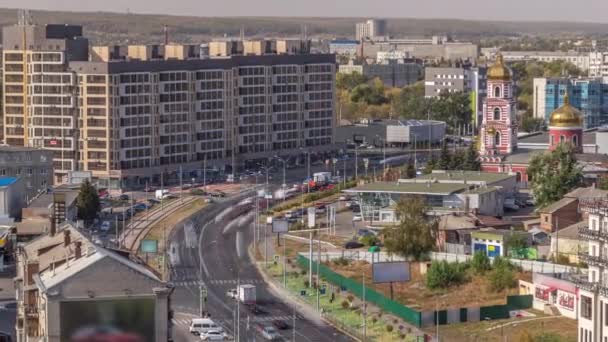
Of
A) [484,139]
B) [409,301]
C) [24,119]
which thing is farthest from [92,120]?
[409,301]

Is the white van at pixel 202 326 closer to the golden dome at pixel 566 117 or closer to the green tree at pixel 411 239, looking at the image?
the green tree at pixel 411 239

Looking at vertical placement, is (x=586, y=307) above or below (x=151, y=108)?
below

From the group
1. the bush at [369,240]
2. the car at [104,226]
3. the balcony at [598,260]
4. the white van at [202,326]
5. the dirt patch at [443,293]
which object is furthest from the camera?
the car at [104,226]

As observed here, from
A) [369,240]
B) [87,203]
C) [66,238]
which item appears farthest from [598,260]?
[87,203]

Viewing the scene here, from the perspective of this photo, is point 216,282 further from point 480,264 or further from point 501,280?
point 501,280

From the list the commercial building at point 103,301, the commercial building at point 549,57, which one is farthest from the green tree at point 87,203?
the commercial building at point 549,57

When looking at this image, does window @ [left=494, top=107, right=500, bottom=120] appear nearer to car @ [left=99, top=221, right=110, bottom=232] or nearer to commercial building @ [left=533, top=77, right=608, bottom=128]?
car @ [left=99, top=221, right=110, bottom=232]
